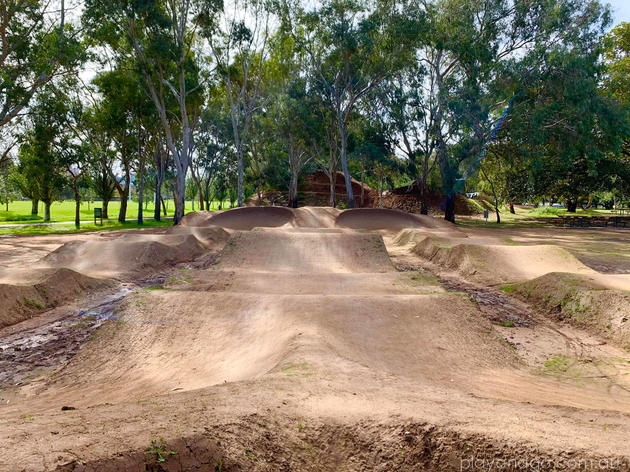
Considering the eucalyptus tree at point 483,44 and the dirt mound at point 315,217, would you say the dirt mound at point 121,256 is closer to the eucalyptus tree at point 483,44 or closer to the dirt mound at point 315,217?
the dirt mound at point 315,217

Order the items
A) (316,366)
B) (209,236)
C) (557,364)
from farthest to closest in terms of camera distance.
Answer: (209,236)
(557,364)
(316,366)

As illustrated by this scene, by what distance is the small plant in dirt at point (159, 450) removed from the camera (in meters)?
2.47

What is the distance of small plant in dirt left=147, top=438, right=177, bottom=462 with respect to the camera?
2.47 meters

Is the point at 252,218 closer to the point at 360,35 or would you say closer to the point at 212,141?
the point at 360,35

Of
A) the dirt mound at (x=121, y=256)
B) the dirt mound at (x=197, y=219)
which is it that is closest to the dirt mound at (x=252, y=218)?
the dirt mound at (x=197, y=219)

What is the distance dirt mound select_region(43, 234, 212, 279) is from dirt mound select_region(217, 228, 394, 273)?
2220 millimetres

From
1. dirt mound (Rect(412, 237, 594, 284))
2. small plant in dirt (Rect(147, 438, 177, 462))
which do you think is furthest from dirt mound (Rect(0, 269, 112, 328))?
dirt mound (Rect(412, 237, 594, 284))

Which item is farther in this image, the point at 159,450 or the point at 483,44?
the point at 483,44

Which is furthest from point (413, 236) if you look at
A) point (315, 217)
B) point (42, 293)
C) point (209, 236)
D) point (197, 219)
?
point (42, 293)

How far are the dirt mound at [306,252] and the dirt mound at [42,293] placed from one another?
4361 mm

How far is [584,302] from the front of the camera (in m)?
8.05

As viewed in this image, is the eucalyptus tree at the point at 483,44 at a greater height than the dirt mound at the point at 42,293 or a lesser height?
greater

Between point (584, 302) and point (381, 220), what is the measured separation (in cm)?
1713

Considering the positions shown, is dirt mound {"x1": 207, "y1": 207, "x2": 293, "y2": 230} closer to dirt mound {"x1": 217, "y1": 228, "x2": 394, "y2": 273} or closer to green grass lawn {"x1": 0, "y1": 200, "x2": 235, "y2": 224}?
dirt mound {"x1": 217, "y1": 228, "x2": 394, "y2": 273}
